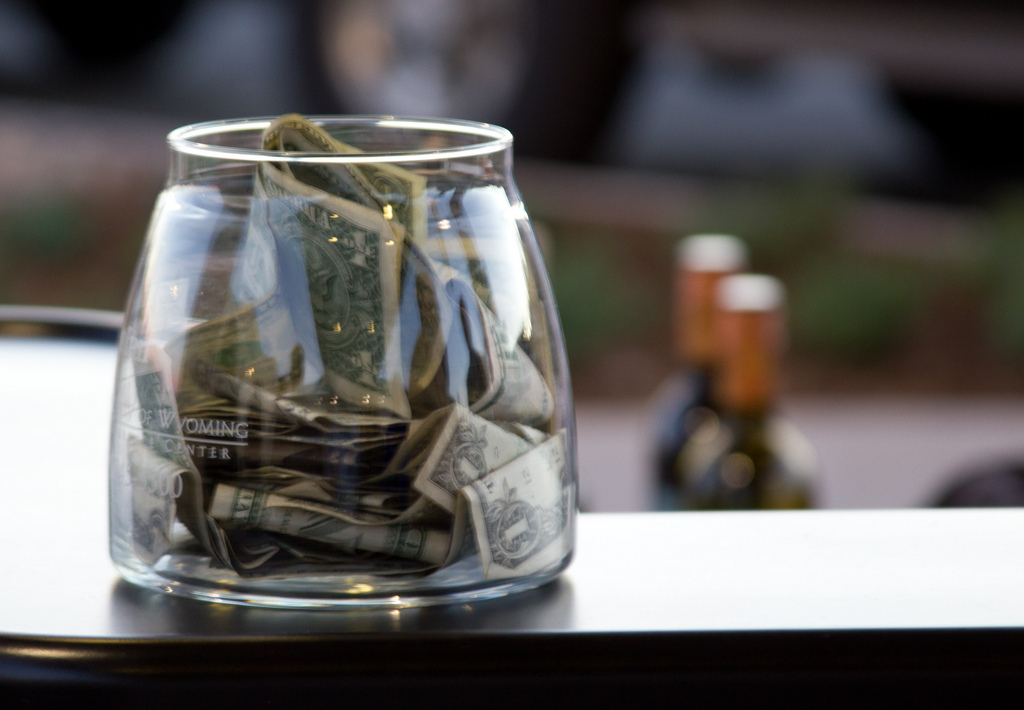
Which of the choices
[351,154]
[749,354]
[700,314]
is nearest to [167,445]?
[351,154]

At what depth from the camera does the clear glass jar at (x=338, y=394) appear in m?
0.45

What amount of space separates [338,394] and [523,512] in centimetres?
8

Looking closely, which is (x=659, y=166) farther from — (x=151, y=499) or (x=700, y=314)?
(x=151, y=499)

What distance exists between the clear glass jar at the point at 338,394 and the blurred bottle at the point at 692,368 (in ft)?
2.97

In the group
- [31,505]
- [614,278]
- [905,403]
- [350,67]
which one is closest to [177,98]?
[350,67]

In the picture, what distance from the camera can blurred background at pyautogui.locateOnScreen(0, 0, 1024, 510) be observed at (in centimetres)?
338

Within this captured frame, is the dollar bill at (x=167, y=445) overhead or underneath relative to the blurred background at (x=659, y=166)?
overhead

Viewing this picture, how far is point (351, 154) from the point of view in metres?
0.46

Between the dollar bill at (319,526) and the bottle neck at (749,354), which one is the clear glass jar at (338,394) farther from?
the bottle neck at (749,354)

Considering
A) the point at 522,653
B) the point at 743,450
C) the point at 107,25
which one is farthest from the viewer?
the point at 107,25

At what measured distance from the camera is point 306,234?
461 mm

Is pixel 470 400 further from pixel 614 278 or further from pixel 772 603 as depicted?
pixel 614 278

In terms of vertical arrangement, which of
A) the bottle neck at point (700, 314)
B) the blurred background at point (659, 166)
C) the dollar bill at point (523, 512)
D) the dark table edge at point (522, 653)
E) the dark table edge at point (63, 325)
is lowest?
the blurred background at point (659, 166)

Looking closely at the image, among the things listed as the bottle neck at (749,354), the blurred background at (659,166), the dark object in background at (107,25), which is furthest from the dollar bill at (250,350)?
the dark object in background at (107,25)
